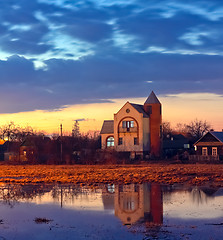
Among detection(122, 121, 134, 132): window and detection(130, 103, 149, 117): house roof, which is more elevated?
detection(130, 103, 149, 117): house roof

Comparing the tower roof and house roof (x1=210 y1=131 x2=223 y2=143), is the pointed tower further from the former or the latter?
house roof (x1=210 y1=131 x2=223 y2=143)

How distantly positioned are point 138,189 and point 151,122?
4641cm

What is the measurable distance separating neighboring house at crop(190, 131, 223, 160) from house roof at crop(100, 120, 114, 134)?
17.5m

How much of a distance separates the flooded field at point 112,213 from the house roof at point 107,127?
49113 mm

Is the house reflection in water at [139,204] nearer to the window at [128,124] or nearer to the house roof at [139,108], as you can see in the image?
the house roof at [139,108]

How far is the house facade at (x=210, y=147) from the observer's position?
2633 inches

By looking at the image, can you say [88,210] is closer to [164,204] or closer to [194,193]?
[164,204]

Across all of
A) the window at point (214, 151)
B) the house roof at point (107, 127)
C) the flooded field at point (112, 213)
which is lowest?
the flooded field at point (112, 213)

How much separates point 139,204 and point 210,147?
1905 inches

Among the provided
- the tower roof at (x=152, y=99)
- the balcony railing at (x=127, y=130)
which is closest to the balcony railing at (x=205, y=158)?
Answer: the balcony railing at (x=127, y=130)

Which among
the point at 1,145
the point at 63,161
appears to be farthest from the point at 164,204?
the point at 1,145

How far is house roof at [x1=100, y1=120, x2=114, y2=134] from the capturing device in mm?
79088

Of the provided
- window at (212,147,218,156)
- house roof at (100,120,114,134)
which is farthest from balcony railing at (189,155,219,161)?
house roof at (100,120,114,134)

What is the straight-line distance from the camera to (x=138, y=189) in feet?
94.8
